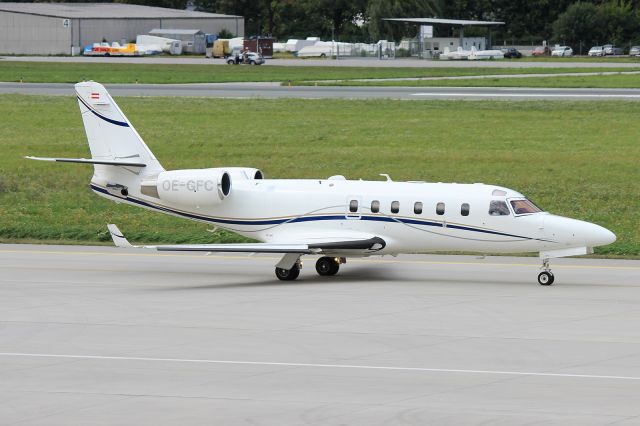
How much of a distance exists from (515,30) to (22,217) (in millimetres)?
116556

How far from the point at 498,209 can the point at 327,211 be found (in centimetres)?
419

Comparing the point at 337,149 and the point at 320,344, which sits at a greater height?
the point at 337,149

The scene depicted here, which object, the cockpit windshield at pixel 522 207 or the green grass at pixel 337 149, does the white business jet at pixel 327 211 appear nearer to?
the cockpit windshield at pixel 522 207

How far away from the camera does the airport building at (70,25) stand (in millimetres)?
135875

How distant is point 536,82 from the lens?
82188 millimetres

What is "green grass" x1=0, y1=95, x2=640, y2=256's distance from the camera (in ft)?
135

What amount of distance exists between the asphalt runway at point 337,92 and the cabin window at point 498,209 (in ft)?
127

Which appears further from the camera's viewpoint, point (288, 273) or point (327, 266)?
point (327, 266)

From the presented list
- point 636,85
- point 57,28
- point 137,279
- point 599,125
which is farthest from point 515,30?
point 137,279

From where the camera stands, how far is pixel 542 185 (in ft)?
147

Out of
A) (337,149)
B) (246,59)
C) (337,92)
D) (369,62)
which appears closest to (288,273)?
(337,149)

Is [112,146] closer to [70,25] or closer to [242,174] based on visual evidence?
[242,174]

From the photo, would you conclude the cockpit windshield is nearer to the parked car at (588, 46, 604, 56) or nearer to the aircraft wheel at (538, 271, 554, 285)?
the aircraft wheel at (538, 271, 554, 285)

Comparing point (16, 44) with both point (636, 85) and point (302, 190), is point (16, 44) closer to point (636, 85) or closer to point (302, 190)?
point (636, 85)
